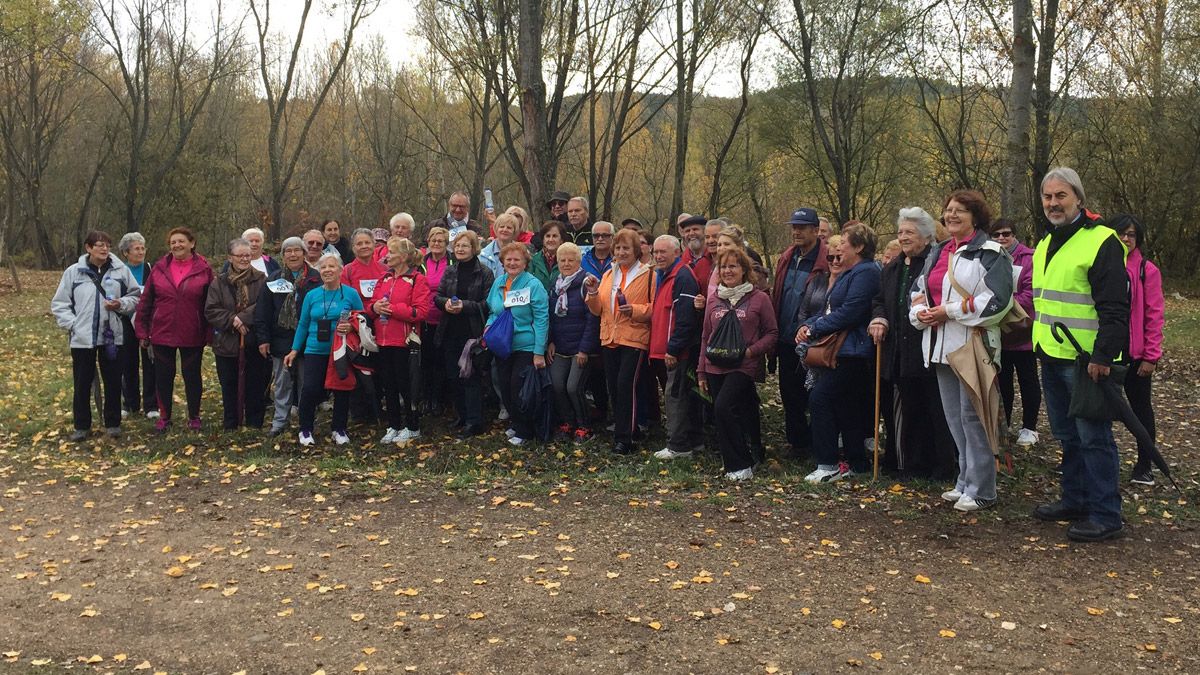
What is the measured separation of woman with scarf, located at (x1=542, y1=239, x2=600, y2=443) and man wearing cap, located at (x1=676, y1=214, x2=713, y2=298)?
971 millimetres

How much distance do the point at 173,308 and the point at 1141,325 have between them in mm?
8481

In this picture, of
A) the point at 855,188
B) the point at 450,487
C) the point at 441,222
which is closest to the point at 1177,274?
the point at 855,188

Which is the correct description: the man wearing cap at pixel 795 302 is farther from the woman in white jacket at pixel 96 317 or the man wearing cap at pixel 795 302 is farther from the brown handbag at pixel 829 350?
the woman in white jacket at pixel 96 317

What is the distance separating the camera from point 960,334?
20.4ft

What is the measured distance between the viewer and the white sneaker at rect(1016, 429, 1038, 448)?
8.40 m

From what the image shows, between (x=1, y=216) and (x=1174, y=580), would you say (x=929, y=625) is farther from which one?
(x=1, y=216)

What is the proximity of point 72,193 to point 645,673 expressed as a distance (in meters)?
48.0

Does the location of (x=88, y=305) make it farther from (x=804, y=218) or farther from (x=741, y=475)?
(x=804, y=218)

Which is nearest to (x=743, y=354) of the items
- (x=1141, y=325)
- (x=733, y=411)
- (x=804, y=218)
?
(x=733, y=411)

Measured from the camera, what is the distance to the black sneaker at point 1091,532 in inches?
224

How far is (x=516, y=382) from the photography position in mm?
8711

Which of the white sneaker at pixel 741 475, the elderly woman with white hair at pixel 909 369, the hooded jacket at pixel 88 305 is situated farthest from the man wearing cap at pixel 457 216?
the elderly woman with white hair at pixel 909 369

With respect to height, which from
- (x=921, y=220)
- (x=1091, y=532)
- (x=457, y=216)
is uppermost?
(x=457, y=216)

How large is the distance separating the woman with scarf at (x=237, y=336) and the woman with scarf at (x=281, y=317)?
0.12 metres
